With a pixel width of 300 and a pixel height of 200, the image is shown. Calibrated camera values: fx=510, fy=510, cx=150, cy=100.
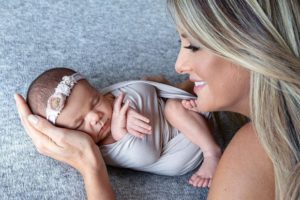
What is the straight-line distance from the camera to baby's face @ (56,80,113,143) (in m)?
1.16

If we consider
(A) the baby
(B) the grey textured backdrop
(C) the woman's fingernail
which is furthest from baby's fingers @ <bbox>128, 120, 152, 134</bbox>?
(C) the woman's fingernail

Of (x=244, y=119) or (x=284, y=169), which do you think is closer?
(x=284, y=169)

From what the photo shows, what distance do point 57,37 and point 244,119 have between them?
586mm

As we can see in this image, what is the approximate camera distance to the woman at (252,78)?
0.87 meters

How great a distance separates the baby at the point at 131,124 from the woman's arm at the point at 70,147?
3 centimetres

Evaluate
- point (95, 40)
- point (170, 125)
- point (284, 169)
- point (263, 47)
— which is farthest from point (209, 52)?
point (95, 40)

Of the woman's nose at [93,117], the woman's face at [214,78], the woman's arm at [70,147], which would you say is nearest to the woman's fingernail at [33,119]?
the woman's arm at [70,147]

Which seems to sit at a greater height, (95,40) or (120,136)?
(95,40)

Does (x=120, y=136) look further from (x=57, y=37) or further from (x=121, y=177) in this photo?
(x=57, y=37)

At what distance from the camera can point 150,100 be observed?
4.15 feet

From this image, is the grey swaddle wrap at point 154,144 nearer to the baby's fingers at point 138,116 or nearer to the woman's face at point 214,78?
the baby's fingers at point 138,116

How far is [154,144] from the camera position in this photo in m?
1.19

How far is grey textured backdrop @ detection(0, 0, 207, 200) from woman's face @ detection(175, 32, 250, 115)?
246mm

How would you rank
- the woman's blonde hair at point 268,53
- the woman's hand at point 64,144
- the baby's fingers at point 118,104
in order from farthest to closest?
the baby's fingers at point 118,104, the woman's hand at point 64,144, the woman's blonde hair at point 268,53
